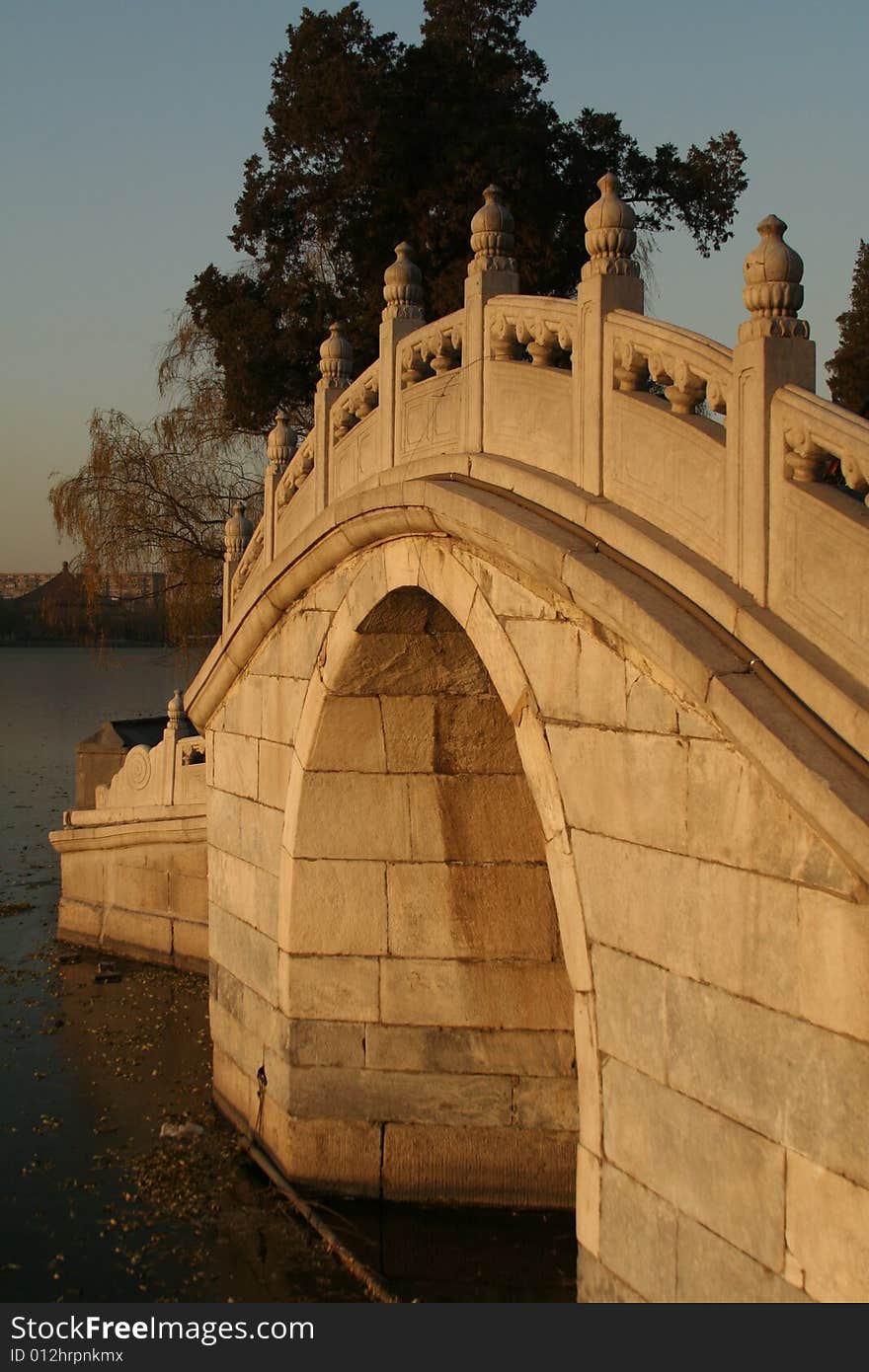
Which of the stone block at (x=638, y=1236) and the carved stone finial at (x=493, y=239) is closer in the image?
the stone block at (x=638, y=1236)

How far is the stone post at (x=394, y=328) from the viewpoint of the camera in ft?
24.0

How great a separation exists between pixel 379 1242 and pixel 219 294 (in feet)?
43.0

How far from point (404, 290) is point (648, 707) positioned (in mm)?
3506

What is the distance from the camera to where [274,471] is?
9.67m

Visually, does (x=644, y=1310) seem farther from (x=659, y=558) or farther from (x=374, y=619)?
(x=374, y=619)

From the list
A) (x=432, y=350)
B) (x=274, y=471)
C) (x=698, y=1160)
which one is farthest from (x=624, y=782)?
(x=274, y=471)

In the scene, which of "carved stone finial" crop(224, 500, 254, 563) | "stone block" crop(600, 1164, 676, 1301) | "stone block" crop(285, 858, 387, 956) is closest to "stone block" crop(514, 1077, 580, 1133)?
"stone block" crop(285, 858, 387, 956)

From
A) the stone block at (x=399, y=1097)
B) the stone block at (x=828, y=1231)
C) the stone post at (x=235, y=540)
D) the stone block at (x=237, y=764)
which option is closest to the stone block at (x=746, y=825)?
the stone block at (x=828, y=1231)

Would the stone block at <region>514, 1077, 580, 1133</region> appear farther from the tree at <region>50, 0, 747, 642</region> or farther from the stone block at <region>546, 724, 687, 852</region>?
the tree at <region>50, 0, 747, 642</region>

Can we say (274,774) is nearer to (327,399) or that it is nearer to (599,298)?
(327,399)

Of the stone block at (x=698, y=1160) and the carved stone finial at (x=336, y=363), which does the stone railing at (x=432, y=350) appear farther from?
the stone block at (x=698, y=1160)

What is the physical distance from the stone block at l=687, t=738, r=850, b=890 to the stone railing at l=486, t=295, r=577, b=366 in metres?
1.89

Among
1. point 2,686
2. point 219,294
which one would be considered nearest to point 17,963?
point 219,294

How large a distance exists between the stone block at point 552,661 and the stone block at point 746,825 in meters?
0.83
